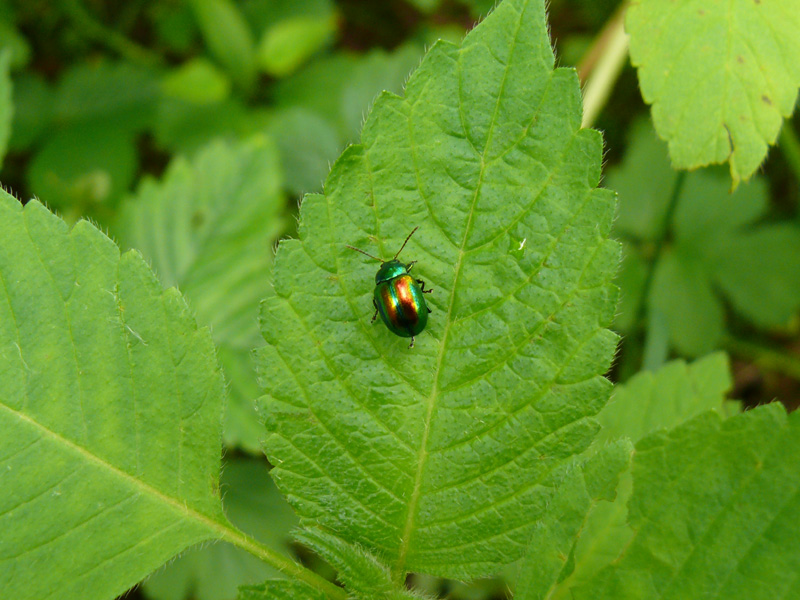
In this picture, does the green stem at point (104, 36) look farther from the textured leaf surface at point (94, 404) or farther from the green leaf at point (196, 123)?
the textured leaf surface at point (94, 404)

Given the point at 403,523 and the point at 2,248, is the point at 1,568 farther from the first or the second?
the point at 403,523

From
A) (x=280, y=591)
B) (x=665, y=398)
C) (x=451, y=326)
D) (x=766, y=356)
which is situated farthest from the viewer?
(x=766, y=356)

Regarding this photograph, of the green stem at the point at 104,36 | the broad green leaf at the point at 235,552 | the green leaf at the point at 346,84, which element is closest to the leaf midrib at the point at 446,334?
the broad green leaf at the point at 235,552

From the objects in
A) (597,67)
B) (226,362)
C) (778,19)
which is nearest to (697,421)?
(778,19)

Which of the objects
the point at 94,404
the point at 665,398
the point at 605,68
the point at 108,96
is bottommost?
the point at 94,404

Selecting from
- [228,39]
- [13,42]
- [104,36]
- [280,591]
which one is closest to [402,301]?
[280,591]

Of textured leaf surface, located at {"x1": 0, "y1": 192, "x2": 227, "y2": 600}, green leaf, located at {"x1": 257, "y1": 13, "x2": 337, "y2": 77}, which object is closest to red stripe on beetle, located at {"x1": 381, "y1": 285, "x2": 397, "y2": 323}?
textured leaf surface, located at {"x1": 0, "y1": 192, "x2": 227, "y2": 600}

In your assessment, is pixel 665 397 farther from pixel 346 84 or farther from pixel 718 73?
pixel 346 84
